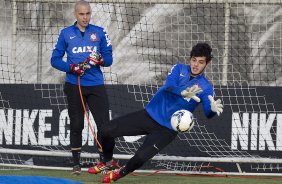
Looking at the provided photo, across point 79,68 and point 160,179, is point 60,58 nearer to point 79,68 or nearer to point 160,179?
point 79,68

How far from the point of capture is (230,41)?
540 inches

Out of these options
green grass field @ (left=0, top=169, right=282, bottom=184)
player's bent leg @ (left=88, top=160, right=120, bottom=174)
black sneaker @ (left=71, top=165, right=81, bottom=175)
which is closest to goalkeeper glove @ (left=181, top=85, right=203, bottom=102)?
green grass field @ (left=0, top=169, right=282, bottom=184)

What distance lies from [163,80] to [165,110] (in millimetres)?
3327

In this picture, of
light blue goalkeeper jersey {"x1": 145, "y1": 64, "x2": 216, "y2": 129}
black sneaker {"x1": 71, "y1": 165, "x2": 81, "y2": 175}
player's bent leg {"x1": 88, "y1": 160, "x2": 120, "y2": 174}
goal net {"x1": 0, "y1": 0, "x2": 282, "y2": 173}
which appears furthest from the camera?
goal net {"x1": 0, "y1": 0, "x2": 282, "y2": 173}

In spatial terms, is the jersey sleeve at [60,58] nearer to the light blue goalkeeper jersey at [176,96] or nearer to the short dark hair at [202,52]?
the light blue goalkeeper jersey at [176,96]

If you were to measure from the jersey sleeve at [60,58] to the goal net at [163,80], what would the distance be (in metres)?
1.66

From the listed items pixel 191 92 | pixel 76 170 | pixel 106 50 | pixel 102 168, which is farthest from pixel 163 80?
pixel 191 92

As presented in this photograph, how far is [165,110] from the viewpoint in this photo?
36.1 feet

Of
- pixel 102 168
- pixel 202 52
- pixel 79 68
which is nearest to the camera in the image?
pixel 202 52

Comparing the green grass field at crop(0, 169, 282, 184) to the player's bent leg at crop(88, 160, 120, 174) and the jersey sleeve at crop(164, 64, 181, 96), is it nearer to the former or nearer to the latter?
the player's bent leg at crop(88, 160, 120, 174)

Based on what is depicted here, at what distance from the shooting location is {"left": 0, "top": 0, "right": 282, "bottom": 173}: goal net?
44.2 feet

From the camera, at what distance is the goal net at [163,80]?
1346cm

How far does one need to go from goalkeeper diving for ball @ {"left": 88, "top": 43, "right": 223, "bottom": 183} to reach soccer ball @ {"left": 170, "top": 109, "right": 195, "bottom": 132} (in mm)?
184

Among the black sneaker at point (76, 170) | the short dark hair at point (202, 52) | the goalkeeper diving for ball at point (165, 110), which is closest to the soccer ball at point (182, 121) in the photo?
the goalkeeper diving for ball at point (165, 110)
